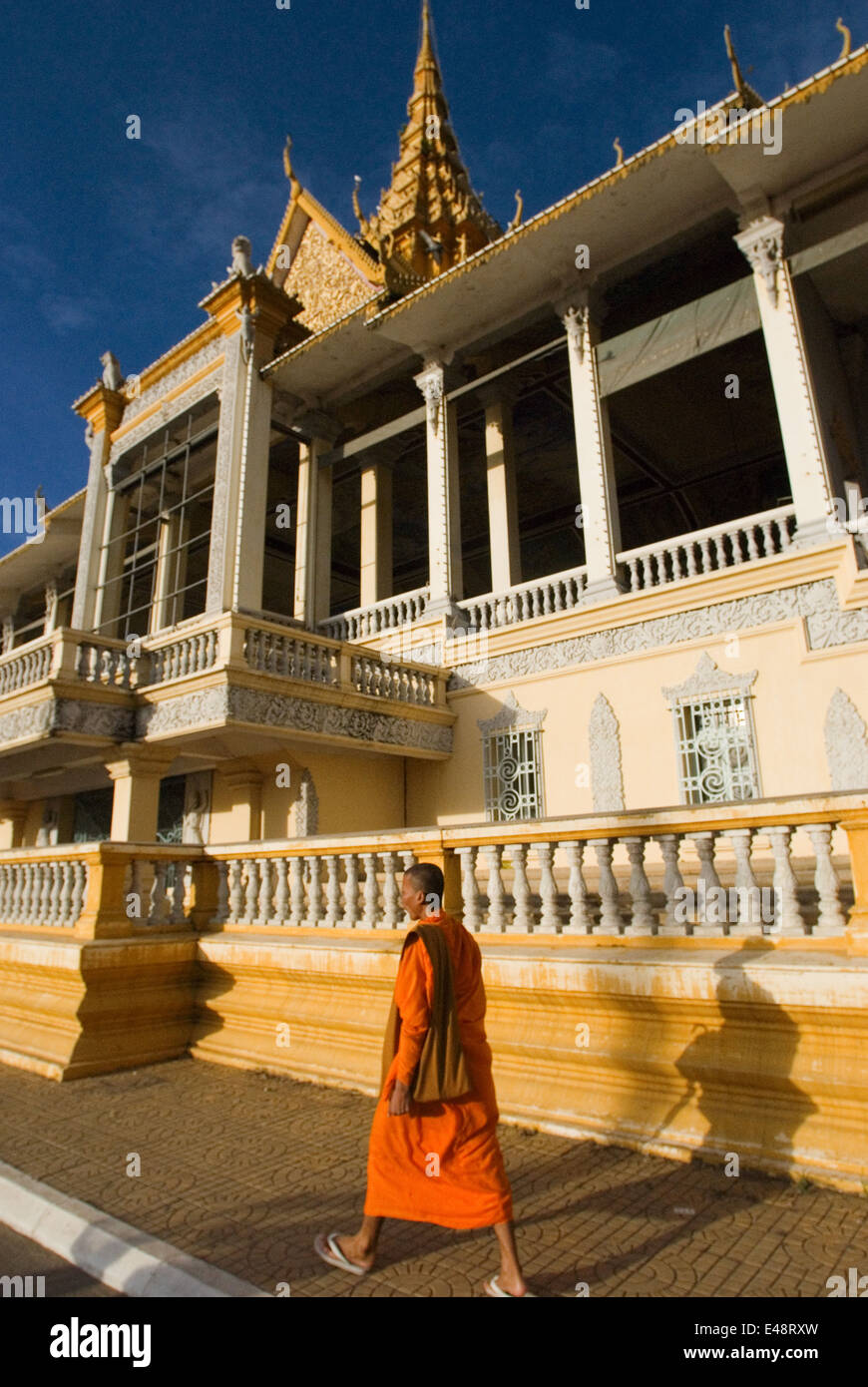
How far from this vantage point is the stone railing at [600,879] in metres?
4.09

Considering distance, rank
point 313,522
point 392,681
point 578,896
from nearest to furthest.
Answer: point 578,896
point 392,681
point 313,522

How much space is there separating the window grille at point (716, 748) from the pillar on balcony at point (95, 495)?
1155 centimetres

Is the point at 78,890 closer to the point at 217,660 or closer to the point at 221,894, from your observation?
the point at 221,894

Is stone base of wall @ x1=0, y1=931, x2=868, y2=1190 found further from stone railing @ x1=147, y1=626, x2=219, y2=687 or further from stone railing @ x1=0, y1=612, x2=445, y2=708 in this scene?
stone railing @ x1=147, y1=626, x2=219, y2=687

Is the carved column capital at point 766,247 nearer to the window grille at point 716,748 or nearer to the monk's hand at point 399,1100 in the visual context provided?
the window grille at point 716,748

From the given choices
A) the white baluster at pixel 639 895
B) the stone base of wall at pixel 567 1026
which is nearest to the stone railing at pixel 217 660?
the stone base of wall at pixel 567 1026

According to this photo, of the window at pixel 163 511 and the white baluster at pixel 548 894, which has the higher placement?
the window at pixel 163 511

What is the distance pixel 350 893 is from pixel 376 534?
922 cm

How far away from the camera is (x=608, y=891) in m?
4.63

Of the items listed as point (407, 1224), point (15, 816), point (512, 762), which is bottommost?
point (407, 1224)

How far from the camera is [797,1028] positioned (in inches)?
152

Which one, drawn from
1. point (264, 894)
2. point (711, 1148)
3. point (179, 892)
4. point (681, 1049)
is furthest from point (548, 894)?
point (179, 892)

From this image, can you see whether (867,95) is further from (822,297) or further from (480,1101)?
(480,1101)

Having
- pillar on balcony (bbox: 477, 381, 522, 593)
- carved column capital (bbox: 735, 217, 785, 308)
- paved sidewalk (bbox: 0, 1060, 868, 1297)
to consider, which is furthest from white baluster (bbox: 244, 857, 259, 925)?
carved column capital (bbox: 735, 217, 785, 308)
